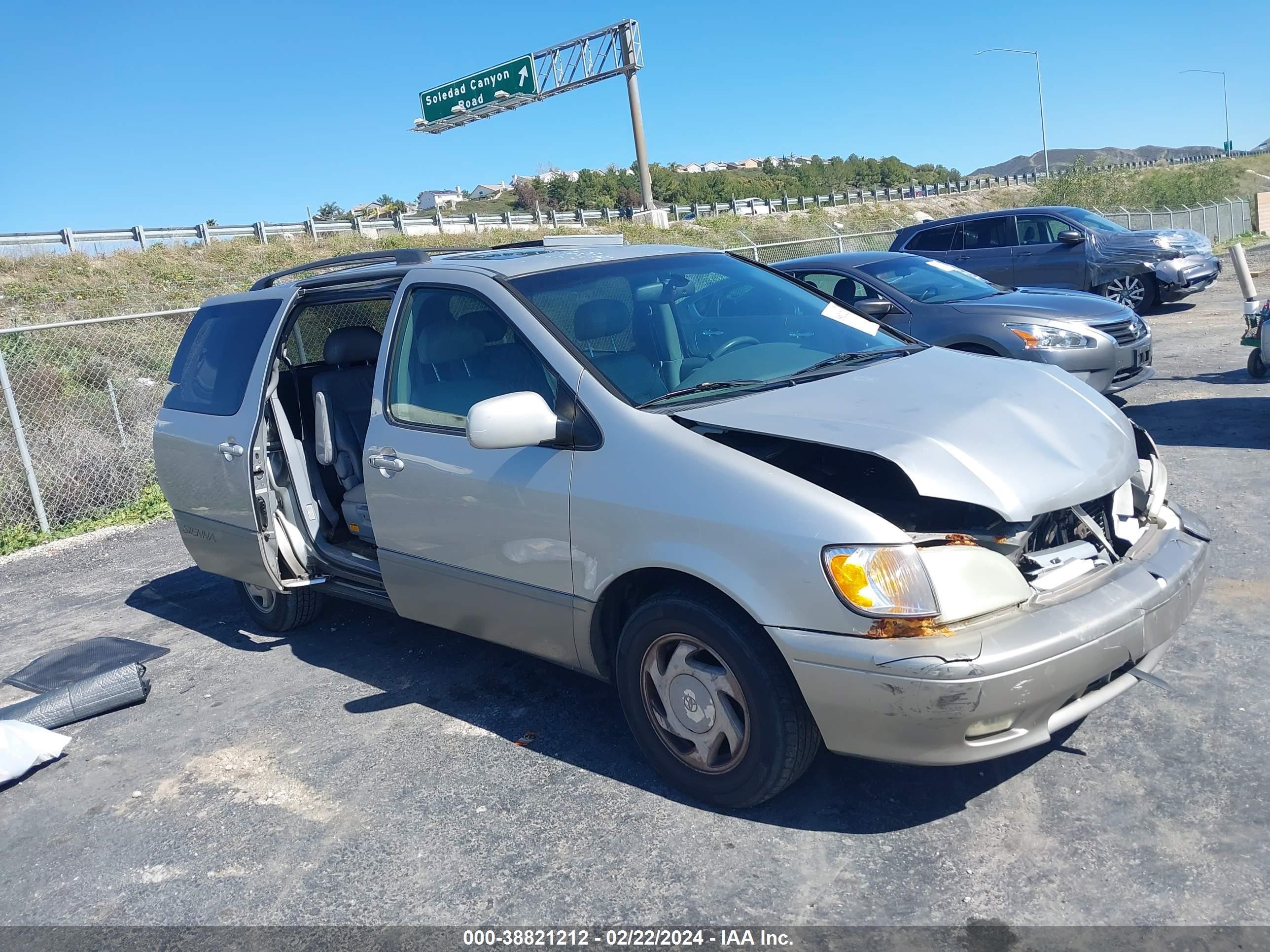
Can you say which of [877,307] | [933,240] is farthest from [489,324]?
[933,240]

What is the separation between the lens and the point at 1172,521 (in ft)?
11.9

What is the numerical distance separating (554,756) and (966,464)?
1.93 metres

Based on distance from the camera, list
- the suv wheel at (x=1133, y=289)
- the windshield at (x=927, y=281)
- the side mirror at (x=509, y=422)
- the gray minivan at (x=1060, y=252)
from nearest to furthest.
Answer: the side mirror at (x=509, y=422)
the windshield at (x=927, y=281)
the gray minivan at (x=1060, y=252)
the suv wheel at (x=1133, y=289)

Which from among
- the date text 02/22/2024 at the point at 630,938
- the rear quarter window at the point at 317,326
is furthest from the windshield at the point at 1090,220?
the date text 02/22/2024 at the point at 630,938

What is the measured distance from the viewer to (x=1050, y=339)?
802 centimetres

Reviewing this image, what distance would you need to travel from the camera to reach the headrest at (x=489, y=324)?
3969mm

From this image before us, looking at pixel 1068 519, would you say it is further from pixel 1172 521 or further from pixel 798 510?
pixel 798 510

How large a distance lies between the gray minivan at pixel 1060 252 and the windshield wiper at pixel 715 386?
11565mm

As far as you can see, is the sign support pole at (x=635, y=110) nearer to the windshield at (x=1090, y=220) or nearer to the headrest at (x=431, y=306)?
the windshield at (x=1090, y=220)

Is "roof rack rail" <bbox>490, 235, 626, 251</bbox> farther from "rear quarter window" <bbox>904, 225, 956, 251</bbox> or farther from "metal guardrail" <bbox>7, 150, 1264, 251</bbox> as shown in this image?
"metal guardrail" <bbox>7, 150, 1264, 251</bbox>

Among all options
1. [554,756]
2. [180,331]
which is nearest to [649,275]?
[554,756]

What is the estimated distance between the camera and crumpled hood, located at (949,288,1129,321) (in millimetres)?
8195

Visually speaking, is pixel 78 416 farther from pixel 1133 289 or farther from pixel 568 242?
pixel 1133 289

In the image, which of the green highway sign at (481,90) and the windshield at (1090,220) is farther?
the green highway sign at (481,90)
